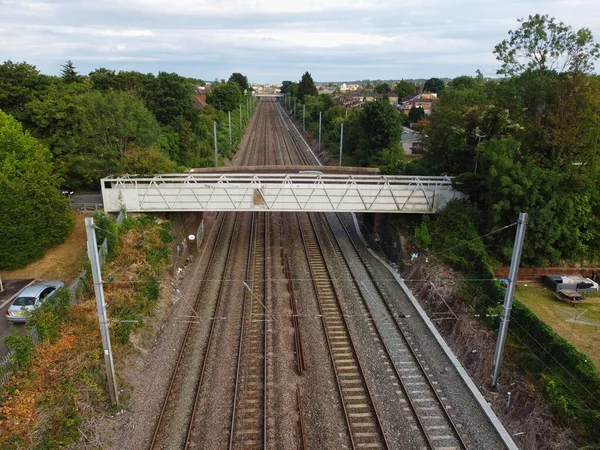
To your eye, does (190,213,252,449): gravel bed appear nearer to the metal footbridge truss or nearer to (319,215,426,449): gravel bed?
the metal footbridge truss

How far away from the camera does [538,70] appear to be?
88.6ft

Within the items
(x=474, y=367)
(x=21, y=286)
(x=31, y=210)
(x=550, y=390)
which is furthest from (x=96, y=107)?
(x=550, y=390)

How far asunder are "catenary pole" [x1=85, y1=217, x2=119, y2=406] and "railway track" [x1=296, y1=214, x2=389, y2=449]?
798cm

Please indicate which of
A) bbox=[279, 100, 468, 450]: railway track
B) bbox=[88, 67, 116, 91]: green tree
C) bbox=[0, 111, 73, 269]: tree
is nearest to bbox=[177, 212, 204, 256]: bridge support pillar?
bbox=[0, 111, 73, 269]: tree

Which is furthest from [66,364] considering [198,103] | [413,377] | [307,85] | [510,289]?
[307,85]

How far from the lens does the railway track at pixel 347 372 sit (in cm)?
1421

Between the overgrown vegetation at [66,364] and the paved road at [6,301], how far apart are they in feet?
7.70

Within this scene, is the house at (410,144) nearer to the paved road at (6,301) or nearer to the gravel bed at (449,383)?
the gravel bed at (449,383)

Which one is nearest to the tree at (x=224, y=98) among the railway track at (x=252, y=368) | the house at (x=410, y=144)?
the house at (x=410, y=144)

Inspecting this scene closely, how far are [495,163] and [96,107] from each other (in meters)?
27.1

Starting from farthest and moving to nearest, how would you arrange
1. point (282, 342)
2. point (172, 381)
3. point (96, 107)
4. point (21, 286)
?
point (96, 107), point (21, 286), point (282, 342), point (172, 381)

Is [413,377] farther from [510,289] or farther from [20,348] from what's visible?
[20,348]

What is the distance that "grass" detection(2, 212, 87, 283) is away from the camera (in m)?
24.6

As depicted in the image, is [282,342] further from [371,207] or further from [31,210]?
[31,210]
